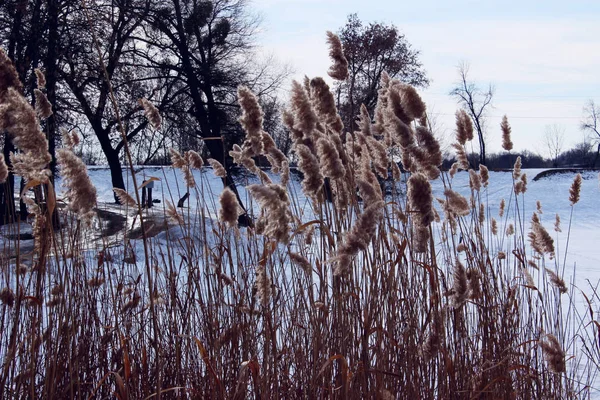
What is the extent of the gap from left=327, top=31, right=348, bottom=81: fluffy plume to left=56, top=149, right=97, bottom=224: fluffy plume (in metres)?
1.09

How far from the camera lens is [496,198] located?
20.6m

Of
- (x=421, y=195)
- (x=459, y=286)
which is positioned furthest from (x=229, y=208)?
(x=459, y=286)

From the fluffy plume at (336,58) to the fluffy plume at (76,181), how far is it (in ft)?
3.57

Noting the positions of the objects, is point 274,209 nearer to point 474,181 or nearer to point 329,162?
point 329,162

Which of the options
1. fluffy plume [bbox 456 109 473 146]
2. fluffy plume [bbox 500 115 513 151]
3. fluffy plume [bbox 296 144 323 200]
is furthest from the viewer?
fluffy plume [bbox 500 115 513 151]

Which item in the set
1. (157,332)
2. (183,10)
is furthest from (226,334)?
(183,10)

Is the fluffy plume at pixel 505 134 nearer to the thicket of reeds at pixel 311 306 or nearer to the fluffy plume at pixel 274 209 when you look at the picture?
the thicket of reeds at pixel 311 306

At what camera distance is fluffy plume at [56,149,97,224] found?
1.54 meters

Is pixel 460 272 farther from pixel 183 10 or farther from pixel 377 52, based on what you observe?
pixel 377 52

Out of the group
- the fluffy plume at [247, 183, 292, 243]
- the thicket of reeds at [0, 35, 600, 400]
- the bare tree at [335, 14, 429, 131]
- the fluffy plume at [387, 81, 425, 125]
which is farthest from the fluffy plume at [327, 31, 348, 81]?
the bare tree at [335, 14, 429, 131]

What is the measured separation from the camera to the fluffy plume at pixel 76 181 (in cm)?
154

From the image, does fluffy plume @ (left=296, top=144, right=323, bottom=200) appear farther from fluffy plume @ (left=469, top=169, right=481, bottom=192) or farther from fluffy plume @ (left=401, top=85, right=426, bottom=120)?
fluffy plume @ (left=469, top=169, right=481, bottom=192)

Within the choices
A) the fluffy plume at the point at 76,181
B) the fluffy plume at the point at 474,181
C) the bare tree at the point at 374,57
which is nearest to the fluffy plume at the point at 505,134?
the fluffy plume at the point at 474,181

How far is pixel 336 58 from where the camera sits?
2.34 metres
